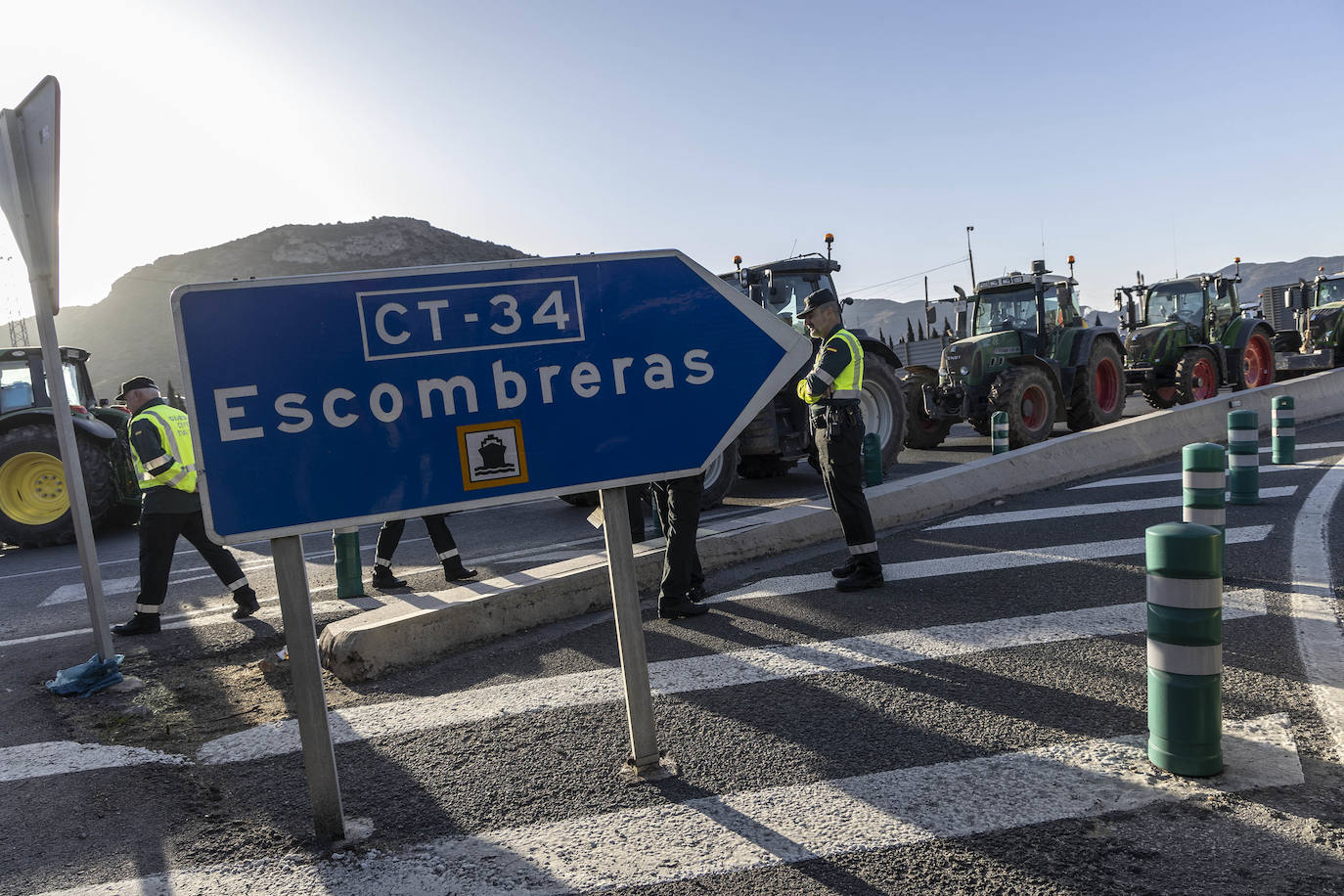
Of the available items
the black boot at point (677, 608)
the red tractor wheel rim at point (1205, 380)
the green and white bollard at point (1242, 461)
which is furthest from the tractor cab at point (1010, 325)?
the black boot at point (677, 608)

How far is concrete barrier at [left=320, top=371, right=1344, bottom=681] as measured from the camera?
4785 millimetres

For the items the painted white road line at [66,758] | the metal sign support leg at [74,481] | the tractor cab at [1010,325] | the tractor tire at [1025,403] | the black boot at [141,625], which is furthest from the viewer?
the tractor cab at [1010,325]

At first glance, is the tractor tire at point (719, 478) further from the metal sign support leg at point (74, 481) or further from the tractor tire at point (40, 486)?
the tractor tire at point (40, 486)

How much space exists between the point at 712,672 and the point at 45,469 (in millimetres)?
10858

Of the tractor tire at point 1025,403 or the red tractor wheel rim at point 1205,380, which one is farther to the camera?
the red tractor wheel rim at point 1205,380

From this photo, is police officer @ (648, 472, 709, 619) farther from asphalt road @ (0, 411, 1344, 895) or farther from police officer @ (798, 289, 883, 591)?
police officer @ (798, 289, 883, 591)

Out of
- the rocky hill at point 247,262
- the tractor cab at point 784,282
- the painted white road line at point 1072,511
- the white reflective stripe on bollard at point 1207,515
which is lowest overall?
the painted white road line at point 1072,511

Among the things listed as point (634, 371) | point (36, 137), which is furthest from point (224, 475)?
point (36, 137)

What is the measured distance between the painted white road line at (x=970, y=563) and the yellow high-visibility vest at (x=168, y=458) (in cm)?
370

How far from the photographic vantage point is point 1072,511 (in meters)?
7.73

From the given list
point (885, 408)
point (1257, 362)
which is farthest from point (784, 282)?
point (1257, 362)

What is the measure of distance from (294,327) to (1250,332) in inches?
709

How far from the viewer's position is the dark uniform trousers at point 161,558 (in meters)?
6.07

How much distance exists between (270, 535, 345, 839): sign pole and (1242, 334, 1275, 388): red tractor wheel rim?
1837 cm
